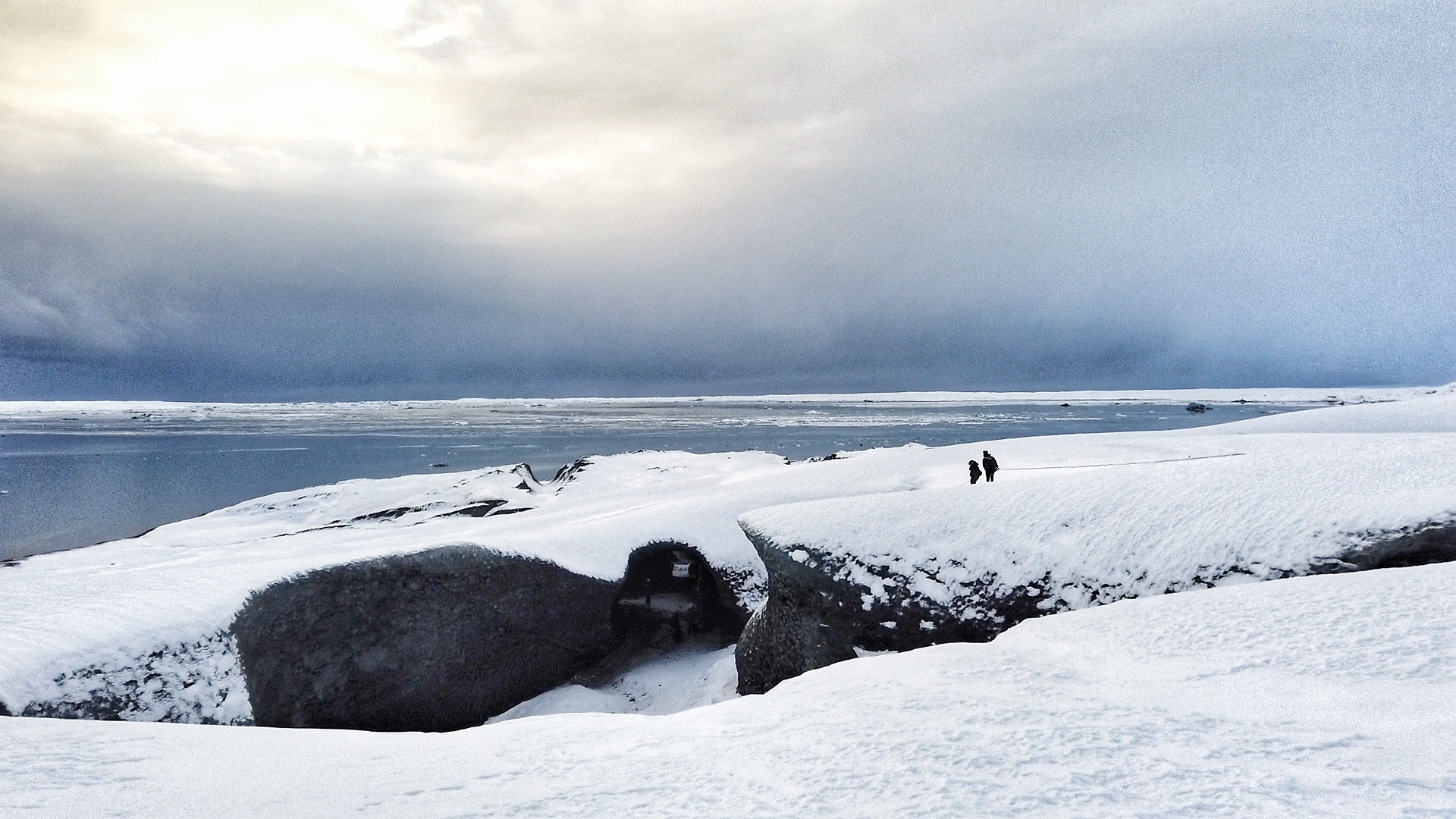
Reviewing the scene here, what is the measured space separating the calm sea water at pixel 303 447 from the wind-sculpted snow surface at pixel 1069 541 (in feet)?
77.4

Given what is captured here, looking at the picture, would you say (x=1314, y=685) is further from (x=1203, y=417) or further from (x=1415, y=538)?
(x=1203, y=417)

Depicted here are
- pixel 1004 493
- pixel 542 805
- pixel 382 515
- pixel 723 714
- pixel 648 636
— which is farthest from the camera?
Answer: pixel 382 515

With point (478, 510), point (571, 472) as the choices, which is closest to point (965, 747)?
point (478, 510)

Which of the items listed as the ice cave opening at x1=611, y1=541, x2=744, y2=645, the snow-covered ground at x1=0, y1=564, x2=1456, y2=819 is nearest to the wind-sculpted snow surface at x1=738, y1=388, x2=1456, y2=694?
the snow-covered ground at x1=0, y1=564, x2=1456, y2=819

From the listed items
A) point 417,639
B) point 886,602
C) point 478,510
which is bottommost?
point 417,639

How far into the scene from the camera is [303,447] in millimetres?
51562

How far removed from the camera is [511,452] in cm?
4725

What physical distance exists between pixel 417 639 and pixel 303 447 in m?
49.7

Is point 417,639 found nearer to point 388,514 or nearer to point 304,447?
point 388,514

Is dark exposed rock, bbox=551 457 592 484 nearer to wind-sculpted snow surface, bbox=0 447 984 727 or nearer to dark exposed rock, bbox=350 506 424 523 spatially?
wind-sculpted snow surface, bbox=0 447 984 727

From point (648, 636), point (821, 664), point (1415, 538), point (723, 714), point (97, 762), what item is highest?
point (1415, 538)

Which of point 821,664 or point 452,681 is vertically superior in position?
point 821,664

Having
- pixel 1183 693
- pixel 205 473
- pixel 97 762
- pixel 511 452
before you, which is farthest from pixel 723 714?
pixel 511 452

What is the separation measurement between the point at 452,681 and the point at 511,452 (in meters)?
38.5
